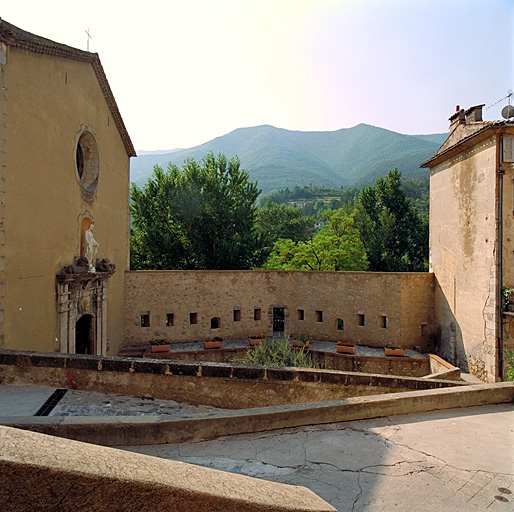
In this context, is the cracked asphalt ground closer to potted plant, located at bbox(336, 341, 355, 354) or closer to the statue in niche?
the statue in niche

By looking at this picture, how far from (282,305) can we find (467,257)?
806 cm

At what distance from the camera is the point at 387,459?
408cm

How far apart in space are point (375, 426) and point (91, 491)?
406 centimetres

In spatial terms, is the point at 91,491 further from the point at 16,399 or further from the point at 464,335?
the point at 464,335

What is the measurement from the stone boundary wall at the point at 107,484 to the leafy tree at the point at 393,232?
91.6 ft

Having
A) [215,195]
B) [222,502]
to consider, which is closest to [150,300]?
[215,195]

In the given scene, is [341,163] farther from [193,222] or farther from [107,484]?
[107,484]

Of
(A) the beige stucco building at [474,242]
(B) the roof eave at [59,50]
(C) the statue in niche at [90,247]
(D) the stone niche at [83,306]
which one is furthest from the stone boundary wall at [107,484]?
(A) the beige stucco building at [474,242]

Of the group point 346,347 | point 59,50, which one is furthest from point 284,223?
point 59,50

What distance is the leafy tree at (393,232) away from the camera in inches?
1141

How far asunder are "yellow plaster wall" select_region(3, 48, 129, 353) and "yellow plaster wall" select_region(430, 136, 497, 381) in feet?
40.9

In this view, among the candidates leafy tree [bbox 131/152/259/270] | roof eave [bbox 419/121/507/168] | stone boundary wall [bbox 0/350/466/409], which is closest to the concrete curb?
stone boundary wall [bbox 0/350/466/409]

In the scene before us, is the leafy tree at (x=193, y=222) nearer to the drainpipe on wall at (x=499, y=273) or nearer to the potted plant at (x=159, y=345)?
the potted plant at (x=159, y=345)

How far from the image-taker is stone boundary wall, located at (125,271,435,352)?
16.8m
